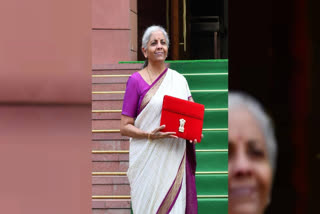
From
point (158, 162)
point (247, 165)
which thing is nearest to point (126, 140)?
point (158, 162)

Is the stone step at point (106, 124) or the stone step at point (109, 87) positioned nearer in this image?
the stone step at point (106, 124)

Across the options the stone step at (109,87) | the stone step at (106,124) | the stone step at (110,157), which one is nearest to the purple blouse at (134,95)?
the stone step at (110,157)

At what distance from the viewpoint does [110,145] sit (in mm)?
5781

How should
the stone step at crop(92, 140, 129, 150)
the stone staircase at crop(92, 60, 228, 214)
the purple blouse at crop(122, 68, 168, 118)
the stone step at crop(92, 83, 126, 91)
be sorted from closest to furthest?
1. the purple blouse at crop(122, 68, 168, 118)
2. the stone staircase at crop(92, 60, 228, 214)
3. the stone step at crop(92, 140, 129, 150)
4. the stone step at crop(92, 83, 126, 91)

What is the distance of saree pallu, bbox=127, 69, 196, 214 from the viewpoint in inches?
136

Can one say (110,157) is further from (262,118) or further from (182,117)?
→ (262,118)

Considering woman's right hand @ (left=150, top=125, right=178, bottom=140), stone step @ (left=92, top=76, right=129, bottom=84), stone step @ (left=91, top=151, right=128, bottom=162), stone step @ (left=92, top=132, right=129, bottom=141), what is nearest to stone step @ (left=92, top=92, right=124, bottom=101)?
stone step @ (left=92, top=76, right=129, bottom=84)

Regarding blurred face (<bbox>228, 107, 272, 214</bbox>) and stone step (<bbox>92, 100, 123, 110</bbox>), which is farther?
stone step (<bbox>92, 100, 123, 110</bbox>)

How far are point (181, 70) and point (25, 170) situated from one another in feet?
19.5

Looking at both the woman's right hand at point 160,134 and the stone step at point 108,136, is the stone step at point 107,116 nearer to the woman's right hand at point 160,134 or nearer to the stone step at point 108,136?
the stone step at point 108,136

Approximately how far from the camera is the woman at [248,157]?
62 centimetres

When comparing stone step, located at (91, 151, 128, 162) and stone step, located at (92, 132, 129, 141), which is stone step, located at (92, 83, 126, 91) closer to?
stone step, located at (92, 132, 129, 141)

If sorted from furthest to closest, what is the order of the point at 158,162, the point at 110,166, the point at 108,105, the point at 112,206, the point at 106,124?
the point at 108,105 → the point at 106,124 → the point at 110,166 → the point at 112,206 → the point at 158,162

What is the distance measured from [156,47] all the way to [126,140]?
2375mm
